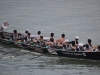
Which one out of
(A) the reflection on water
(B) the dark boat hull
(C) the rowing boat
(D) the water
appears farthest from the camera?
(C) the rowing boat

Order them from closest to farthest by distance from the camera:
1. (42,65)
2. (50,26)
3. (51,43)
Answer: (42,65) → (51,43) → (50,26)

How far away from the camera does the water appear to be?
2850 cm

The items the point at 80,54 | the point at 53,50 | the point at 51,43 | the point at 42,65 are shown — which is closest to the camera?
the point at 80,54

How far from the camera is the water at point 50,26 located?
93.5ft

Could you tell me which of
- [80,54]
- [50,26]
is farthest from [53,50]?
[50,26]

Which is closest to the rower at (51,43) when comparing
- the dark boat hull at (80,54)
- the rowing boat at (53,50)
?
the rowing boat at (53,50)

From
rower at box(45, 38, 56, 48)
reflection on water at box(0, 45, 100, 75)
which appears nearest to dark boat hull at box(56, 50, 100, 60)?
reflection on water at box(0, 45, 100, 75)

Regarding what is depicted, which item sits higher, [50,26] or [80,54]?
[50,26]

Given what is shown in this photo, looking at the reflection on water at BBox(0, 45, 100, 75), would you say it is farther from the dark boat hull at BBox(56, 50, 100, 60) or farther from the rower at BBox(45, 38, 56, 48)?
the rower at BBox(45, 38, 56, 48)

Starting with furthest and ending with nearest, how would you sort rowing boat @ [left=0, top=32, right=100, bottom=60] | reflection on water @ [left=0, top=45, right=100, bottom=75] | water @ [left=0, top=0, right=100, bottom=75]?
rowing boat @ [left=0, top=32, right=100, bottom=60] < water @ [left=0, top=0, right=100, bottom=75] < reflection on water @ [left=0, top=45, right=100, bottom=75]

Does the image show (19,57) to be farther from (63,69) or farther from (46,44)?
(63,69)

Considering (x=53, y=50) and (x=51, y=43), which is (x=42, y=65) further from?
(x=51, y=43)

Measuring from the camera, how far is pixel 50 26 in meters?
44.0

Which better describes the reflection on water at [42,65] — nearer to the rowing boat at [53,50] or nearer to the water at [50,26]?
the water at [50,26]
